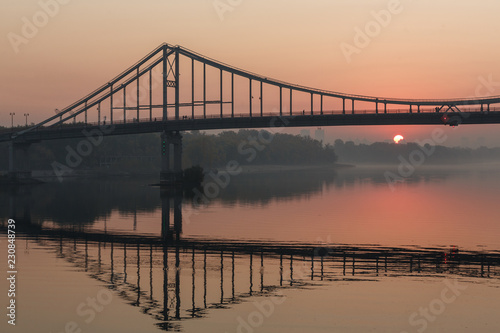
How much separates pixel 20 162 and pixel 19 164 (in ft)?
3.64

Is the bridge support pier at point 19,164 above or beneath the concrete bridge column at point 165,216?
above

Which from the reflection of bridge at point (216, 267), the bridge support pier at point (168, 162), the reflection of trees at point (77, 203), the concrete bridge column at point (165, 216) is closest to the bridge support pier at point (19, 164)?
the reflection of trees at point (77, 203)

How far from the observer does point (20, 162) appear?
152500mm

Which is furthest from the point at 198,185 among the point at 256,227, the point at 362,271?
the point at 362,271

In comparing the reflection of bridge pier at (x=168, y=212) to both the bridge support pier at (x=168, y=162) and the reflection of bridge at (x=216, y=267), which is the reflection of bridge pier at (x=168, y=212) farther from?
the bridge support pier at (x=168, y=162)

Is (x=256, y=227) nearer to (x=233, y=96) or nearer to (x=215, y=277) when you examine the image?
(x=215, y=277)

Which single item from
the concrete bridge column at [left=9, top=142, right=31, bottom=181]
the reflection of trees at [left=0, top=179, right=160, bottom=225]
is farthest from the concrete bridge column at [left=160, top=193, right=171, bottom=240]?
the concrete bridge column at [left=9, top=142, right=31, bottom=181]

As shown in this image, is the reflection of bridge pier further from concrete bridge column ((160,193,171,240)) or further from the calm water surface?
the calm water surface

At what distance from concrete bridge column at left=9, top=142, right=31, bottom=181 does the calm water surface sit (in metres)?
69.3

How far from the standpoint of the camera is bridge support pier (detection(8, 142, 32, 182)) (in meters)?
142

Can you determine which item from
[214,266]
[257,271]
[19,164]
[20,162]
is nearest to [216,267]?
[214,266]

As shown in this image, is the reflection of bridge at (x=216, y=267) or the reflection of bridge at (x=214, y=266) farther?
the reflection of bridge at (x=214, y=266)

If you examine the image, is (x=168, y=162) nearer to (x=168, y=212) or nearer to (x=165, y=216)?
(x=168, y=212)

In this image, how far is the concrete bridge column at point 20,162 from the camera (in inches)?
5642
